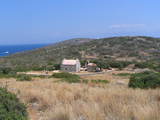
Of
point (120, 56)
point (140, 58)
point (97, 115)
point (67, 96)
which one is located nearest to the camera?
point (97, 115)

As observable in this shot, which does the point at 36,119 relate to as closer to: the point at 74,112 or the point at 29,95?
the point at 74,112

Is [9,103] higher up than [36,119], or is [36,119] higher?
Result: [9,103]

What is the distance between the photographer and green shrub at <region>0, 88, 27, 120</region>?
160 inches

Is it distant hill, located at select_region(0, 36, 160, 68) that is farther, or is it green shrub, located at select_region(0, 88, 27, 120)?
distant hill, located at select_region(0, 36, 160, 68)

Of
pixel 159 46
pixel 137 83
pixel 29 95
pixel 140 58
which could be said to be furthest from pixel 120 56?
pixel 29 95

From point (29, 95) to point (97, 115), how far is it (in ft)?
12.3

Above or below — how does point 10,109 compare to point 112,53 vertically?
above

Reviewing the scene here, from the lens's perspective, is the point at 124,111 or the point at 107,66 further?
the point at 107,66

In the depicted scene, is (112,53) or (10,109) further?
(112,53)

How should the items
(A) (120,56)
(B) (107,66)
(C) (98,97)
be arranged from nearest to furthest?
(C) (98,97), (B) (107,66), (A) (120,56)

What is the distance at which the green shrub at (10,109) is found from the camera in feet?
13.4

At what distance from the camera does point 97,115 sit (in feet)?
14.9

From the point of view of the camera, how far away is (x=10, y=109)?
452 cm

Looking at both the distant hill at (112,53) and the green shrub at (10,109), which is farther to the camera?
the distant hill at (112,53)
